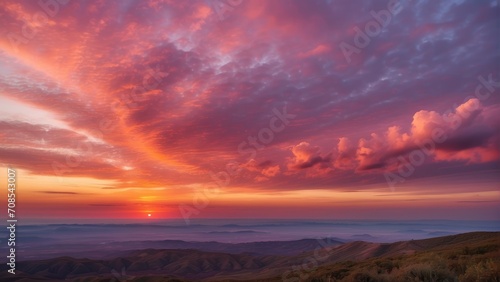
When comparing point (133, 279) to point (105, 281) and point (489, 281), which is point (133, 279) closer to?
point (105, 281)

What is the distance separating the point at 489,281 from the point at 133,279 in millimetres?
175782

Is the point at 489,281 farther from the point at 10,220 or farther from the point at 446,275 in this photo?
the point at 10,220

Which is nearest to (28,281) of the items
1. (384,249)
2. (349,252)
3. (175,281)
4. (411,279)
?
(175,281)

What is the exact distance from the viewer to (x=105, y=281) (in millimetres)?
144875

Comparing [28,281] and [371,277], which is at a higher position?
[371,277]

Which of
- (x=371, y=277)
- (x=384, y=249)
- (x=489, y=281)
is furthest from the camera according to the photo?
(x=384, y=249)

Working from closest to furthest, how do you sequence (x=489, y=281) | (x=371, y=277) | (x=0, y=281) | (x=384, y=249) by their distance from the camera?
(x=489, y=281) → (x=371, y=277) → (x=384, y=249) → (x=0, y=281)

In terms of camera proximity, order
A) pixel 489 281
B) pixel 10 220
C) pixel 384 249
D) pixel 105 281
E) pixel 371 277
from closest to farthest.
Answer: pixel 489 281, pixel 371 277, pixel 10 220, pixel 105 281, pixel 384 249

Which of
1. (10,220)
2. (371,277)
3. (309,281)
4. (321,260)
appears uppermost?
(10,220)

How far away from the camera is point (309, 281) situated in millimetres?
29500

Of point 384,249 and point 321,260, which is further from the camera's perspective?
point 321,260

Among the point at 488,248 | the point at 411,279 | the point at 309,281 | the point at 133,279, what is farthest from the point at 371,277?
the point at 133,279

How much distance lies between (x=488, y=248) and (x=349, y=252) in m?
162

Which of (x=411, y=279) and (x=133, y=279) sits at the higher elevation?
(x=411, y=279)
